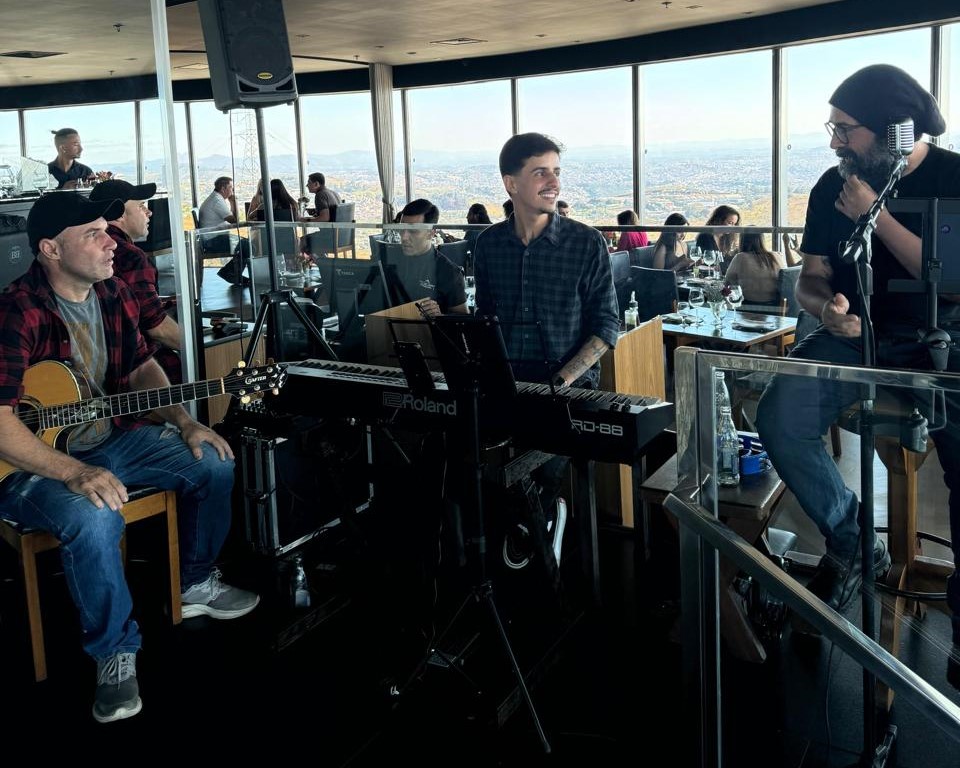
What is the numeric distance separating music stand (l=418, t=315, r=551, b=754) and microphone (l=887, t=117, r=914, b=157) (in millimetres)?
982

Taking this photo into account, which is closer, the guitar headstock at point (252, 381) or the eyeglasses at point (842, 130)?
the eyeglasses at point (842, 130)

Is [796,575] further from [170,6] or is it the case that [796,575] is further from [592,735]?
[170,6]

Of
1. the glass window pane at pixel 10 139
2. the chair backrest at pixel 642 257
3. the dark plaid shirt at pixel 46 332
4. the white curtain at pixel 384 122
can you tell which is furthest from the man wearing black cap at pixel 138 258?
the white curtain at pixel 384 122

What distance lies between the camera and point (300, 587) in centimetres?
334

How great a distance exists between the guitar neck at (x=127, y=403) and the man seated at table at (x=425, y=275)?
163cm

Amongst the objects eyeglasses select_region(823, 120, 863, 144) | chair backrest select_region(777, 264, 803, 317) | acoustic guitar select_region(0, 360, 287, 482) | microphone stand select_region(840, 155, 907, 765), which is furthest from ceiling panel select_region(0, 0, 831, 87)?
microphone stand select_region(840, 155, 907, 765)

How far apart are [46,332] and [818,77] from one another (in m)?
9.04

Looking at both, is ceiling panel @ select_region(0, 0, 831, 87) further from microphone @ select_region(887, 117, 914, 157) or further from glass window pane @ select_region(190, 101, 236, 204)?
microphone @ select_region(887, 117, 914, 157)

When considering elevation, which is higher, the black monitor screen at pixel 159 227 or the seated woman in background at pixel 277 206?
the seated woman in background at pixel 277 206

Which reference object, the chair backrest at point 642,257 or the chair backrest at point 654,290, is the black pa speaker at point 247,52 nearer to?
the chair backrest at point 654,290

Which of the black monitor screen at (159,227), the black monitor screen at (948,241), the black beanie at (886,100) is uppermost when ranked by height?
the black beanie at (886,100)

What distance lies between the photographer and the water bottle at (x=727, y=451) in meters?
1.81

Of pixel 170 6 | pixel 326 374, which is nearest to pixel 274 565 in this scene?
pixel 326 374

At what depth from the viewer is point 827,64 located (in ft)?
32.1
